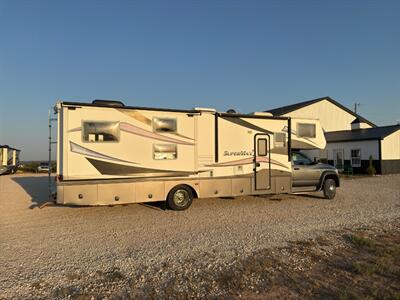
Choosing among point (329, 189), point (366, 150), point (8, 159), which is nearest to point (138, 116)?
point (329, 189)

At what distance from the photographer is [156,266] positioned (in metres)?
5.21

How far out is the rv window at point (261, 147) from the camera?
35.2ft

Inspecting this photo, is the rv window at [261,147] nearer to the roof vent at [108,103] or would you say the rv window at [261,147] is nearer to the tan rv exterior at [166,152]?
the tan rv exterior at [166,152]

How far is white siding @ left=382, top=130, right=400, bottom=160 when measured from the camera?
24.6 m

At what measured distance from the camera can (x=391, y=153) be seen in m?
25.0

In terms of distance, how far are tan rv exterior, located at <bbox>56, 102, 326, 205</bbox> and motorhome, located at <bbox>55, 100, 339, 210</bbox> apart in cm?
2

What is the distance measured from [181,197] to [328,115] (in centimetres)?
3061

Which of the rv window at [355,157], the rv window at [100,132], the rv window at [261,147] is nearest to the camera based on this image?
the rv window at [100,132]

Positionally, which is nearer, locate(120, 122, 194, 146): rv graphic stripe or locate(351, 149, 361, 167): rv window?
locate(120, 122, 194, 146): rv graphic stripe

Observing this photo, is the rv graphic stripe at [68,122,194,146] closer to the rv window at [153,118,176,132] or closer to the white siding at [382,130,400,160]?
the rv window at [153,118,176,132]

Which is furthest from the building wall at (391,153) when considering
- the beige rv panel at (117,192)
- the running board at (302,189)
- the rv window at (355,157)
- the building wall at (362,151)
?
the beige rv panel at (117,192)

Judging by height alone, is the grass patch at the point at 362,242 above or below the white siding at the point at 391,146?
below

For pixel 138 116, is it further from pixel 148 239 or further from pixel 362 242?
pixel 362 242

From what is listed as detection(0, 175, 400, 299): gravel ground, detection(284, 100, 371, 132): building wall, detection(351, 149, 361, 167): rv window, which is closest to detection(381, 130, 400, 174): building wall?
detection(351, 149, 361, 167): rv window
